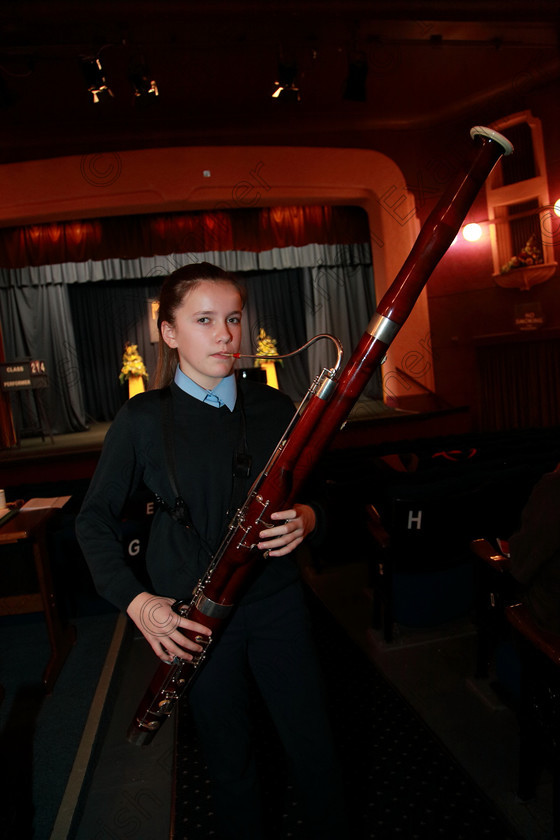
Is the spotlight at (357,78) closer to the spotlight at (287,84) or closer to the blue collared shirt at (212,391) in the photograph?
the spotlight at (287,84)

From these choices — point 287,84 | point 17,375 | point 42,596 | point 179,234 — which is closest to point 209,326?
point 42,596

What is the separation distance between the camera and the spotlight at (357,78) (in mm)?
5602

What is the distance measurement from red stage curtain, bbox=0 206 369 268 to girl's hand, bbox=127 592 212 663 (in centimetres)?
809

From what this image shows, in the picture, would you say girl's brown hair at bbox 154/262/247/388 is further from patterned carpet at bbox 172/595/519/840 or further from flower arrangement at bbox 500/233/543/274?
flower arrangement at bbox 500/233/543/274

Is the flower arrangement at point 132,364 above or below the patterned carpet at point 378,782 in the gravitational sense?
above

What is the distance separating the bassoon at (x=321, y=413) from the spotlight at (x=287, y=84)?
5067 mm

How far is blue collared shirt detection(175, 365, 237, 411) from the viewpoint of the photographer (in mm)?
1338

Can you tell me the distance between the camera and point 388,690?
2.49 metres

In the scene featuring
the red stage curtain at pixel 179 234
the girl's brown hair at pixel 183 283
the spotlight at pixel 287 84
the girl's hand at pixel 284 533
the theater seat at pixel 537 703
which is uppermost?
the spotlight at pixel 287 84

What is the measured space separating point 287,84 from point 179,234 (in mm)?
3598

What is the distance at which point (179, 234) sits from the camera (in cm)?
869

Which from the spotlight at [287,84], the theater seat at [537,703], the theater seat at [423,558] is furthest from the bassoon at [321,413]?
the spotlight at [287,84]

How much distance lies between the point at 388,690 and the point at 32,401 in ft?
30.7

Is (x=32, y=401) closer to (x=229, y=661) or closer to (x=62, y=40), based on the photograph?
(x=62, y=40)
